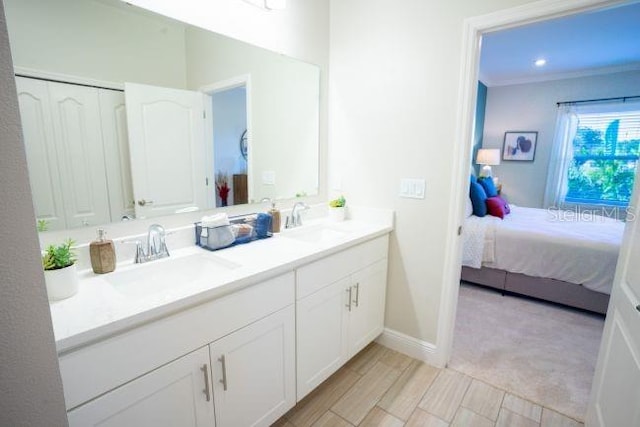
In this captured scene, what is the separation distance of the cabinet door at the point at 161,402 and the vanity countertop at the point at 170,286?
185 millimetres

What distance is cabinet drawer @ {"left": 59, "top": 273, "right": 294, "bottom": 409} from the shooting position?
821 millimetres

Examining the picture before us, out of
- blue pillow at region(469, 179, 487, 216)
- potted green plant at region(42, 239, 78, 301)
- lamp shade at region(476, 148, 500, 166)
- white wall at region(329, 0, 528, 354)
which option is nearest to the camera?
potted green plant at region(42, 239, 78, 301)

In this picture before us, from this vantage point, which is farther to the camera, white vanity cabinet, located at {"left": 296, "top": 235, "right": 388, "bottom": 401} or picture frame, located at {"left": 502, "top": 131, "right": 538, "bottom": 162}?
picture frame, located at {"left": 502, "top": 131, "right": 538, "bottom": 162}

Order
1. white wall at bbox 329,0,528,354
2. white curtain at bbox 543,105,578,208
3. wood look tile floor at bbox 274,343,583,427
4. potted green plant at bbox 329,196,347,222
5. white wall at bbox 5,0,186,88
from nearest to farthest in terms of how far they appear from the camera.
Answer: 1. white wall at bbox 5,0,186,88
2. wood look tile floor at bbox 274,343,583,427
3. white wall at bbox 329,0,528,354
4. potted green plant at bbox 329,196,347,222
5. white curtain at bbox 543,105,578,208

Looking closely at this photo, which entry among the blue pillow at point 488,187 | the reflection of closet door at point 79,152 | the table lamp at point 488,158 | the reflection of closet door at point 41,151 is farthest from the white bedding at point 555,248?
the reflection of closet door at point 41,151

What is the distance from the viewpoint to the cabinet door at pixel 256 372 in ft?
3.81

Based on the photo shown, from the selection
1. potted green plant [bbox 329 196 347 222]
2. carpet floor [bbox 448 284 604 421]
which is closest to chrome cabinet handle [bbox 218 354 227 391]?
potted green plant [bbox 329 196 347 222]

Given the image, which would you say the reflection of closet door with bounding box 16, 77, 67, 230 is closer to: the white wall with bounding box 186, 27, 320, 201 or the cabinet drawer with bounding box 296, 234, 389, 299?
the white wall with bounding box 186, 27, 320, 201

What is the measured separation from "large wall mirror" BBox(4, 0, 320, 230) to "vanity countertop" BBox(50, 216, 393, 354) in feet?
0.90

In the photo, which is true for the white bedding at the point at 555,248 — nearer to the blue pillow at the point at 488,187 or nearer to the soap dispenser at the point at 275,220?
the blue pillow at the point at 488,187

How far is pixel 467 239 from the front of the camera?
10.2ft

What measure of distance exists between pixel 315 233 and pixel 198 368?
3.74 feet

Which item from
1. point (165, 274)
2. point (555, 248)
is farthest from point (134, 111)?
point (555, 248)

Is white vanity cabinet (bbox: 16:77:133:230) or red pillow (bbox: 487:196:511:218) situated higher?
white vanity cabinet (bbox: 16:77:133:230)
